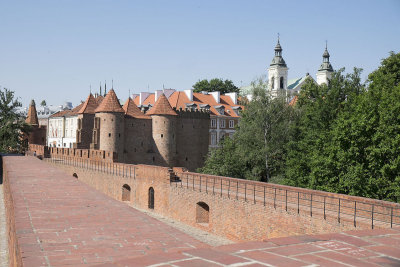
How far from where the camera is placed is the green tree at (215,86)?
72.1 meters

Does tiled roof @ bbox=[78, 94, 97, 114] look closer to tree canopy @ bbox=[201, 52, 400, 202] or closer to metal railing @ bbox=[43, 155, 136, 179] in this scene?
metal railing @ bbox=[43, 155, 136, 179]

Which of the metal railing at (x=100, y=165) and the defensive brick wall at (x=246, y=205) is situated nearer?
the defensive brick wall at (x=246, y=205)

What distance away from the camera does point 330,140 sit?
25.5 m

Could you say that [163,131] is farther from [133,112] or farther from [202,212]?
[202,212]

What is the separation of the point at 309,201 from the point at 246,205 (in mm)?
2968

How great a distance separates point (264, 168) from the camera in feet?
104

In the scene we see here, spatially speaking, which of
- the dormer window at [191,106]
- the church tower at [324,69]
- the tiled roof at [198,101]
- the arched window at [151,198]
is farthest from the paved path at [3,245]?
the church tower at [324,69]

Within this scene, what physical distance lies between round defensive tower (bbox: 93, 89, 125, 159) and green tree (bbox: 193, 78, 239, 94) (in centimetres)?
3123

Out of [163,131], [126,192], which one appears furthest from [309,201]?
[163,131]

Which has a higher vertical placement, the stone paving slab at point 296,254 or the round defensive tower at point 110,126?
the round defensive tower at point 110,126

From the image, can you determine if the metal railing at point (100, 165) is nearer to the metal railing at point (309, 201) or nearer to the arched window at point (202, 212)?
the arched window at point (202, 212)

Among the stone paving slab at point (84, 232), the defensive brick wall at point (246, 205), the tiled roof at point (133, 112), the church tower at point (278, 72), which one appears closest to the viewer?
the stone paving slab at point (84, 232)

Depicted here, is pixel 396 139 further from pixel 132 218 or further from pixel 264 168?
pixel 132 218

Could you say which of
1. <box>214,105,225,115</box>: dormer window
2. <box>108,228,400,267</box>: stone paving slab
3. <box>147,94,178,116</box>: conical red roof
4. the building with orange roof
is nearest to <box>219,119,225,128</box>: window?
the building with orange roof
